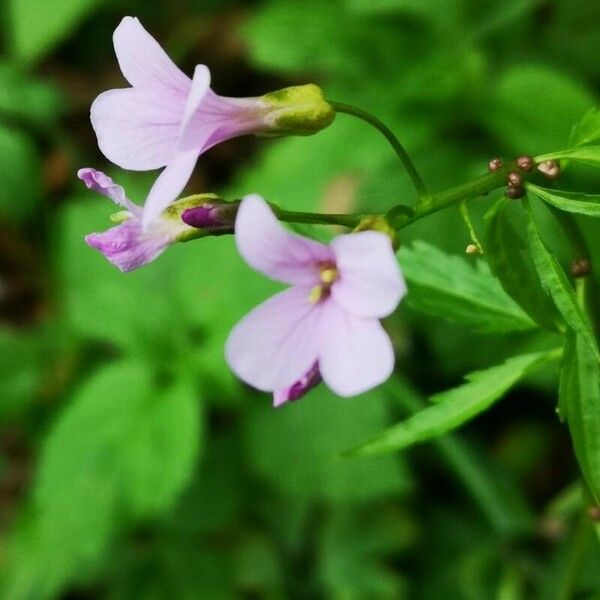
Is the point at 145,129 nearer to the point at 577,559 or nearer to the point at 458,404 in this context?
the point at 458,404

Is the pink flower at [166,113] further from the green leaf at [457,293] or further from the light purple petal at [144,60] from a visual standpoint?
the green leaf at [457,293]

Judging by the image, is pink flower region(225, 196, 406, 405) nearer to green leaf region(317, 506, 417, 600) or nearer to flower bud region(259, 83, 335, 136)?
flower bud region(259, 83, 335, 136)

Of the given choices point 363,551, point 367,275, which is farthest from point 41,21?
point 367,275

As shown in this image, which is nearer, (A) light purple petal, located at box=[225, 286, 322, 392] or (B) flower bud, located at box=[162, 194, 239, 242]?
(A) light purple petal, located at box=[225, 286, 322, 392]

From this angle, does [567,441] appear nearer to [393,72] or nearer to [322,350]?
[393,72]

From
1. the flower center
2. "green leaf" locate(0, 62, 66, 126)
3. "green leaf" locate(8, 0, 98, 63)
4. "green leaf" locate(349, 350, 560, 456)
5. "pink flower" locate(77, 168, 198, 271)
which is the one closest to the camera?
the flower center

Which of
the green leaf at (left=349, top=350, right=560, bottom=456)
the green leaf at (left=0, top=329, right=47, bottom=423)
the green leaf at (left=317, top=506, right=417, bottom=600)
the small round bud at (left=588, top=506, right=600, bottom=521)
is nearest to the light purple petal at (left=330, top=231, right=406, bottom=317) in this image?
the green leaf at (left=349, top=350, right=560, bottom=456)
